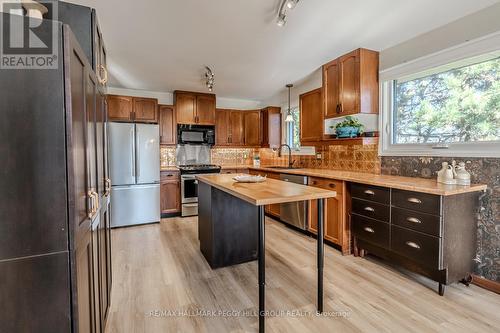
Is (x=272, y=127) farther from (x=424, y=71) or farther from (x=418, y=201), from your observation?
(x=418, y=201)

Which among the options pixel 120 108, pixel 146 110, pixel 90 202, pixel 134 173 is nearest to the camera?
pixel 90 202

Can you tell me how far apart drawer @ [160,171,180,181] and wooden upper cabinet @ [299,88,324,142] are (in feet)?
7.87

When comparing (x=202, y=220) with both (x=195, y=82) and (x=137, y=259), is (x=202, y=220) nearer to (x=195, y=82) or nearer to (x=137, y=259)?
(x=137, y=259)

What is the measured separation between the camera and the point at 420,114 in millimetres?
2826

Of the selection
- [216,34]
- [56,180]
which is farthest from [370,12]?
[56,180]

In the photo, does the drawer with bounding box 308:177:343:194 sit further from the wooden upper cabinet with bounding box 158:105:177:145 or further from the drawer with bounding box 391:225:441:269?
the wooden upper cabinet with bounding box 158:105:177:145

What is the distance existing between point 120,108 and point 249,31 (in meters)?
3.04

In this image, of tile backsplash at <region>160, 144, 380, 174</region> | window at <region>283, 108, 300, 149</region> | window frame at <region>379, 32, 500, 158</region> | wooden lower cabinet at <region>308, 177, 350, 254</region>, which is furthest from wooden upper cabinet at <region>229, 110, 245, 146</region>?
window frame at <region>379, 32, 500, 158</region>

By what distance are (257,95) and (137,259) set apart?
13.2ft

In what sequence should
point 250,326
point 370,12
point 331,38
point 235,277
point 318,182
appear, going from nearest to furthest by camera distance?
point 250,326 < point 370,12 < point 235,277 < point 331,38 < point 318,182

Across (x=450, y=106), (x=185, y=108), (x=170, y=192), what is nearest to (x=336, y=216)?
(x=450, y=106)

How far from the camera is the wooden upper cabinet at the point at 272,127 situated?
17.5 feet

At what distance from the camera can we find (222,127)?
18.0ft

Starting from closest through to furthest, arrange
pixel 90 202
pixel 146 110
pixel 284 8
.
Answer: pixel 90 202 < pixel 284 8 < pixel 146 110
